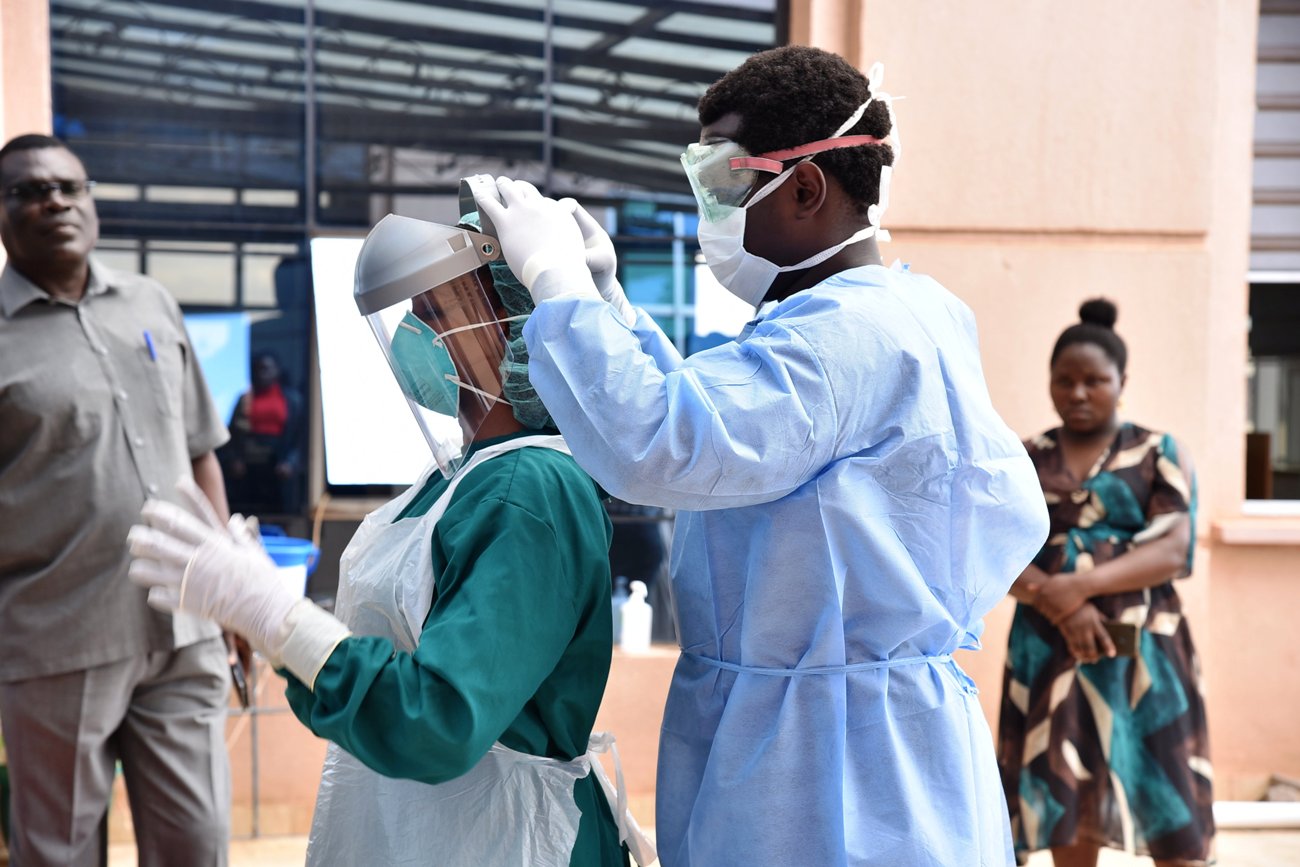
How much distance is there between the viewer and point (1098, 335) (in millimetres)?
3688

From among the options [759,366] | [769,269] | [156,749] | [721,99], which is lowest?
[156,749]

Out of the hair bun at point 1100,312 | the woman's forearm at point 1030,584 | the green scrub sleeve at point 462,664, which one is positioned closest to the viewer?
the green scrub sleeve at point 462,664

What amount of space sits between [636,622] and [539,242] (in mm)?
3142

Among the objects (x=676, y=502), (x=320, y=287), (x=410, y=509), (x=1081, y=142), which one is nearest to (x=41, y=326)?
(x=320, y=287)

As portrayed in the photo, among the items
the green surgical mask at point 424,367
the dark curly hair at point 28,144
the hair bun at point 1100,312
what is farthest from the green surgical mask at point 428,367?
the hair bun at point 1100,312

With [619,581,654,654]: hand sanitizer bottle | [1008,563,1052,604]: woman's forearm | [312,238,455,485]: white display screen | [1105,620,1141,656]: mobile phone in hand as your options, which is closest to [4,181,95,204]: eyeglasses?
[312,238,455,485]: white display screen

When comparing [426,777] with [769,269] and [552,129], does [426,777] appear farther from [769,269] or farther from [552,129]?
[552,129]

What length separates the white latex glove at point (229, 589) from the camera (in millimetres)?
1374

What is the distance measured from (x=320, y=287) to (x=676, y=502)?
8.57ft

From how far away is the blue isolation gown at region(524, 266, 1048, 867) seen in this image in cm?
143

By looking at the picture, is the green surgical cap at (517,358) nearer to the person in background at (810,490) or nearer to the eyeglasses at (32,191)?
the person in background at (810,490)

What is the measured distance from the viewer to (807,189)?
→ 169 centimetres

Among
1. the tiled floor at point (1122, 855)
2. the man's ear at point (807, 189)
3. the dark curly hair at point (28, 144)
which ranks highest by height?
the dark curly hair at point (28, 144)

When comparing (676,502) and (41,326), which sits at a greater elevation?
(41,326)
